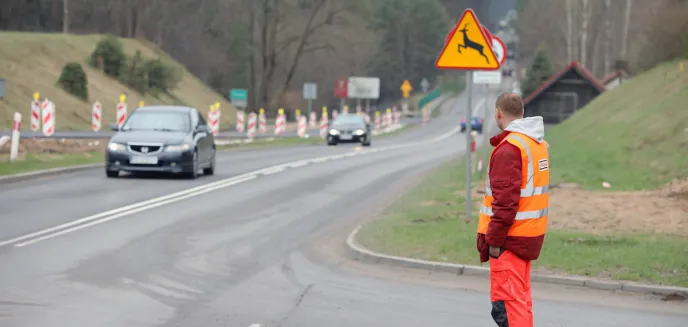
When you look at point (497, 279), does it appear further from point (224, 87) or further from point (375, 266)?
point (224, 87)

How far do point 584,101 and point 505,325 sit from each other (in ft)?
242

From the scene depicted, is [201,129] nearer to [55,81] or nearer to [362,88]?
[55,81]

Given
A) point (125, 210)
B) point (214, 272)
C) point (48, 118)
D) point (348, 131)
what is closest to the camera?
point (214, 272)

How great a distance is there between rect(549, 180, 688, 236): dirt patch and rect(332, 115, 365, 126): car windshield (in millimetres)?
30373

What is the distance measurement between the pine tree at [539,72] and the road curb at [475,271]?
263 ft

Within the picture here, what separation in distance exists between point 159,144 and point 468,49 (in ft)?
32.3

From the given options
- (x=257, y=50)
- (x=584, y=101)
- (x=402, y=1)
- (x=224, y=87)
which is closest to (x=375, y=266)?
(x=584, y=101)

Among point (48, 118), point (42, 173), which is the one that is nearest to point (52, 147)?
point (48, 118)

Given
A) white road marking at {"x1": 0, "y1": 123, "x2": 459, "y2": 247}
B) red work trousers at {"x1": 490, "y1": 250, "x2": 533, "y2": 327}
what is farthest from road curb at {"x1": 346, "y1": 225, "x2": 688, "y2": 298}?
red work trousers at {"x1": 490, "y1": 250, "x2": 533, "y2": 327}

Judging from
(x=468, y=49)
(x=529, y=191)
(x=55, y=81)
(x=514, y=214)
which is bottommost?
(x=514, y=214)

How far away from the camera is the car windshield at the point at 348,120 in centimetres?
5184

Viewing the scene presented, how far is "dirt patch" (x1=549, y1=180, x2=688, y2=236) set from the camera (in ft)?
53.5

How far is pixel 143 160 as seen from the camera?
24.4 m

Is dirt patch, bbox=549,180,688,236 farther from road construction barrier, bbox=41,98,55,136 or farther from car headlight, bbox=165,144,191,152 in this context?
road construction barrier, bbox=41,98,55,136
